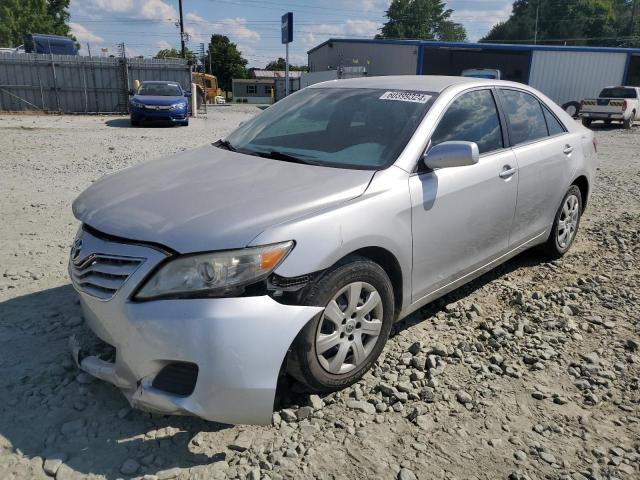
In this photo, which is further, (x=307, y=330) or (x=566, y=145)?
(x=566, y=145)

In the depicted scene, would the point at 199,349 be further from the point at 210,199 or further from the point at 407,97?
the point at 407,97

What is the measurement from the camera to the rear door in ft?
13.1

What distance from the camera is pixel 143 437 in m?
2.48

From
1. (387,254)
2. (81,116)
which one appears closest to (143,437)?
(387,254)

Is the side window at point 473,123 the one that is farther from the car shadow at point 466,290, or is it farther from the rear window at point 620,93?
the rear window at point 620,93

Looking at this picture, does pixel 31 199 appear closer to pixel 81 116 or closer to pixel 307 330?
pixel 307 330

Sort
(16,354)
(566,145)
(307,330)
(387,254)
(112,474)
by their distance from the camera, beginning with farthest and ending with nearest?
(566,145), (16,354), (387,254), (307,330), (112,474)

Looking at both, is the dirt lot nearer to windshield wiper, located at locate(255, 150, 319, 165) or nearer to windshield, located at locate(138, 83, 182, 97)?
windshield wiper, located at locate(255, 150, 319, 165)

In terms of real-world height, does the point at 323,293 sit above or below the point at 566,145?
below

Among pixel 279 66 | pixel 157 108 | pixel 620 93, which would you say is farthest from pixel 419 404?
pixel 279 66

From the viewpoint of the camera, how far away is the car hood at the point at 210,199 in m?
2.34

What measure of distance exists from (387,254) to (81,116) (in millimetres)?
22445

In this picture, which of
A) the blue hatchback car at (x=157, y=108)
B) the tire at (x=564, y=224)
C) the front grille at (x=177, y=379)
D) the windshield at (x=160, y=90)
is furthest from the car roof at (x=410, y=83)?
the windshield at (x=160, y=90)

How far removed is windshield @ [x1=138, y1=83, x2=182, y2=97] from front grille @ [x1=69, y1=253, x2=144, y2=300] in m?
17.3
